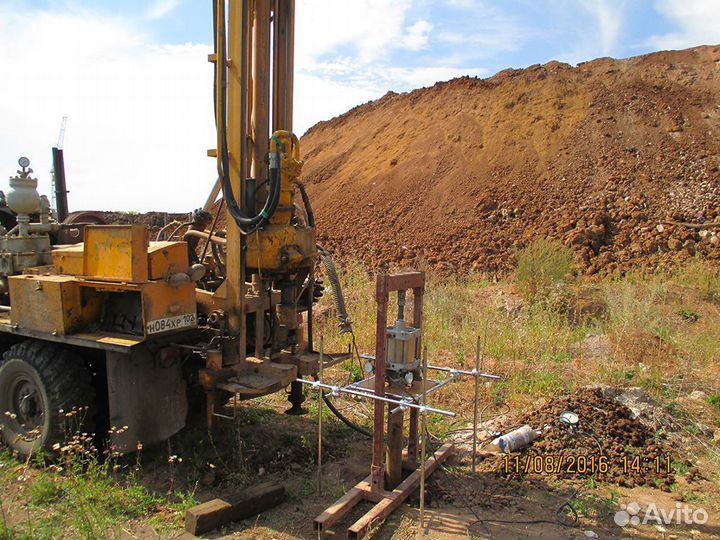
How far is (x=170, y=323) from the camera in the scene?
14.2ft

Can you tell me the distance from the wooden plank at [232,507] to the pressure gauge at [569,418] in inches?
91.0

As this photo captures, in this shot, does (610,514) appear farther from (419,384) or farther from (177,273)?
(177,273)

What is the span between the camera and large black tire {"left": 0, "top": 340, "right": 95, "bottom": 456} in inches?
176

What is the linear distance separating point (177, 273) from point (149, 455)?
1513mm

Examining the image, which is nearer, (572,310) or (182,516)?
(182,516)

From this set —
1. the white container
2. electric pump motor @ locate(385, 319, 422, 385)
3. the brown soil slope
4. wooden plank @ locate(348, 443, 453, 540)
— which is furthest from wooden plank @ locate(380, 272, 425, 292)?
the brown soil slope

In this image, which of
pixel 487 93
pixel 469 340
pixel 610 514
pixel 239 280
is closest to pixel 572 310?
pixel 469 340

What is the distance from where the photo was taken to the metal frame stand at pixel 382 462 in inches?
144

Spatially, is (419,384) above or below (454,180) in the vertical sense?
below

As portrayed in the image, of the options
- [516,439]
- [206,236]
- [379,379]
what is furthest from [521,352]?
[206,236]

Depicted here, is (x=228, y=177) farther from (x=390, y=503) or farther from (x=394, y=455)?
(x=390, y=503)

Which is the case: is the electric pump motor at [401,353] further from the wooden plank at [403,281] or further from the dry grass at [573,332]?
the dry grass at [573,332]

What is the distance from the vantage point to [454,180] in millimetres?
18250

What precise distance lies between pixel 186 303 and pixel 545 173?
1437 centimetres
